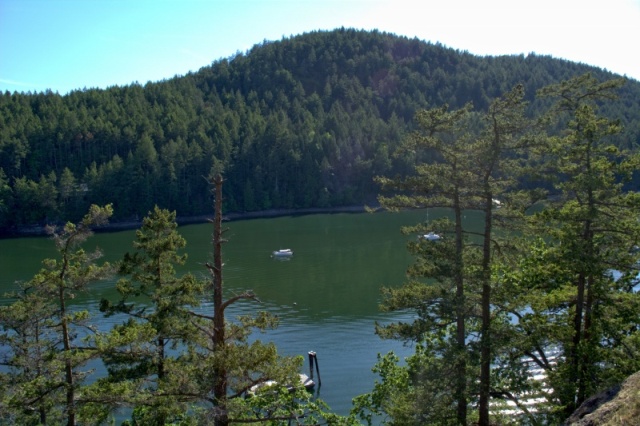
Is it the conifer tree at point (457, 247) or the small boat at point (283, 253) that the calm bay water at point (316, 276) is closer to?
the small boat at point (283, 253)

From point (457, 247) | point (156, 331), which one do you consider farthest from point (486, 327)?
point (156, 331)

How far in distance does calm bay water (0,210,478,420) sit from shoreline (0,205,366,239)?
17.1 feet

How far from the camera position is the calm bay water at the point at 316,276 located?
102 feet

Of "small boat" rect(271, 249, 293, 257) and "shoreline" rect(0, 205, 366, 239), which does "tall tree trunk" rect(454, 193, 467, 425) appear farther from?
"shoreline" rect(0, 205, 366, 239)

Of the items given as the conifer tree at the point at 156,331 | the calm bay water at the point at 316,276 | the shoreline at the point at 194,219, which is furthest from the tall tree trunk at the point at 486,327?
the shoreline at the point at 194,219

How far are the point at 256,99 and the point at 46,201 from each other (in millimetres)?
81938

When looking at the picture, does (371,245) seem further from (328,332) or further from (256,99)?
(256,99)

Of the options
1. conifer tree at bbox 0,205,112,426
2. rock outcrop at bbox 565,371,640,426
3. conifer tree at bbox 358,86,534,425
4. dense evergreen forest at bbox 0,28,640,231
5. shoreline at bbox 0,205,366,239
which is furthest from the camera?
dense evergreen forest at bbox 0,28,640,231

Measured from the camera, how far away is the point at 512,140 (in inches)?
481

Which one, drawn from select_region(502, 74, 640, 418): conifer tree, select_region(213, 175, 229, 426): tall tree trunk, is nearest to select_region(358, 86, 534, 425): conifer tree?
select_region(502, 74, 640, 418): conifer tree

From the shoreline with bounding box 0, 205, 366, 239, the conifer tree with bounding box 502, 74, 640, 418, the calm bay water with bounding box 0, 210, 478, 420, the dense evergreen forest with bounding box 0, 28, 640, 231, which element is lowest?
the calm bay water with bounding box 0, 210, 478, 420

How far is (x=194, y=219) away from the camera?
9912 cm

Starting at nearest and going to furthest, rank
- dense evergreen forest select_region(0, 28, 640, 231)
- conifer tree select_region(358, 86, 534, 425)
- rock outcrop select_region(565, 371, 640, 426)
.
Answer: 1. rock outcrop select_region(565, 371, 640, 426)
2. conifer tree select_region(358, 86, 534, 425)
3. dense evergreen forest select_region(0, 28, 640, 231)

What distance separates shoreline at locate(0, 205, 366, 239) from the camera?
88.0m
